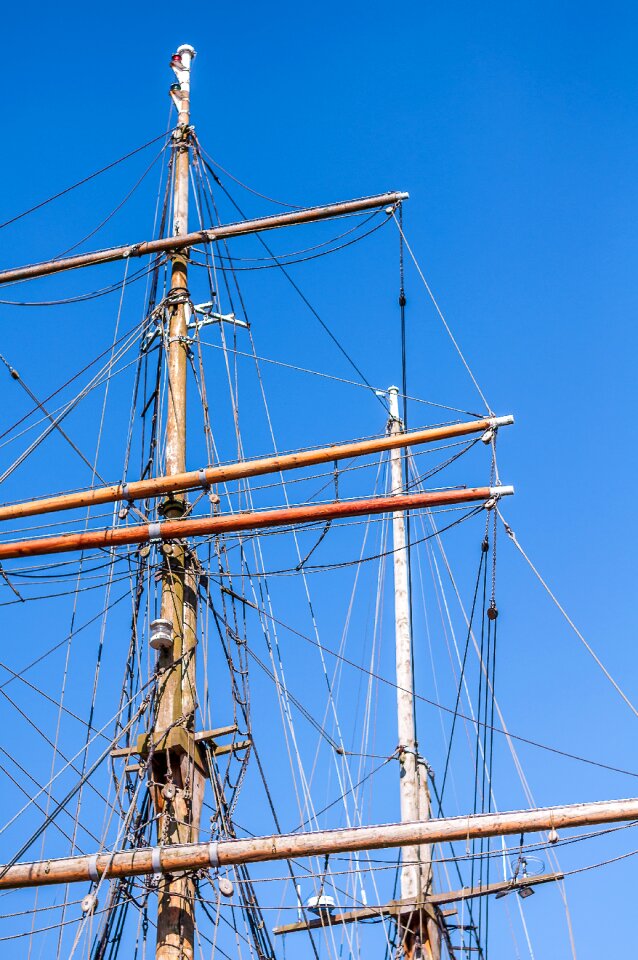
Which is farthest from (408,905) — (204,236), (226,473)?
(204,236)

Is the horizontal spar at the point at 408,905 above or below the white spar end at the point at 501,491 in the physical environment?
below

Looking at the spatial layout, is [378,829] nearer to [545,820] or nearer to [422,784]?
[545,820]

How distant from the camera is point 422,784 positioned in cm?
2459

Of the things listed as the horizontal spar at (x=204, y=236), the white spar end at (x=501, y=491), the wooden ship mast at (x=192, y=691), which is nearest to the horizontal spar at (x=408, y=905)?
the wooden ship mast at (x=192, y=691)

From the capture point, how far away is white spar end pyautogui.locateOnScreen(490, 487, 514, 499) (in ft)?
74.3

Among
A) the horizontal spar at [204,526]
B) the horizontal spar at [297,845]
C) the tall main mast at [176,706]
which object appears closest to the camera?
the horizontal spar at [297,845]

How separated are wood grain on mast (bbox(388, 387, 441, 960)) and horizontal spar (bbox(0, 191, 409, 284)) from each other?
3837 millimetres

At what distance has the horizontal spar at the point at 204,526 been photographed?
2225 cm

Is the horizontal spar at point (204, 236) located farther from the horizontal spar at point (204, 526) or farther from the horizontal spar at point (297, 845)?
the horizontal spar at point (297, 845)

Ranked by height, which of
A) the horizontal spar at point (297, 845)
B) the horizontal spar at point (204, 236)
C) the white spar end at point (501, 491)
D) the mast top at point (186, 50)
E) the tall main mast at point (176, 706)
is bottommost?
the horizontal spar at point (297, 845)

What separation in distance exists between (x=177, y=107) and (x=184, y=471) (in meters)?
7.55

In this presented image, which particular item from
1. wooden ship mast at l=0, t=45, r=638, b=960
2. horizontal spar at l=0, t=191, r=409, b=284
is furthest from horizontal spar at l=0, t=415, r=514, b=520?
horizontal spar at l=0, t=191, r=409, b=284

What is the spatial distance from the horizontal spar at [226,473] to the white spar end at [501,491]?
41.6 inches

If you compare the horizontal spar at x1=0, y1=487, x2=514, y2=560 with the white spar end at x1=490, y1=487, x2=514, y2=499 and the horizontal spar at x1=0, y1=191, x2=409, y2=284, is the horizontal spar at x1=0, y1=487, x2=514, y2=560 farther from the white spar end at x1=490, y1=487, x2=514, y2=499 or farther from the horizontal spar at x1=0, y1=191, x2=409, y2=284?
the horizontal spar at x1=0, y1=191, x2=409, y2=284
